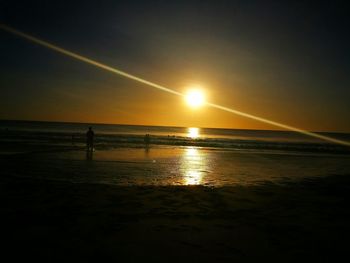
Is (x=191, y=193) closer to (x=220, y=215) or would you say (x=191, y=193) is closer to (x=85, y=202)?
(x=220, y=215)

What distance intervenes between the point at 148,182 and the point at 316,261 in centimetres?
871

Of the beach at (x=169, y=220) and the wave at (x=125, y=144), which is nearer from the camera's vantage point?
the beach at (x=169, y=220)

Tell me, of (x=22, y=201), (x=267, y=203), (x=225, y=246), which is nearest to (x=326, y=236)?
(x=225, y=246)

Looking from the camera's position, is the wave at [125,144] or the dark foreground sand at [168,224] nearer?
the dark foreground sand at [168,224]

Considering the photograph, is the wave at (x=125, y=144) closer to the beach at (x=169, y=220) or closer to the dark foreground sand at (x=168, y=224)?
the beach at (x=169, y=220)

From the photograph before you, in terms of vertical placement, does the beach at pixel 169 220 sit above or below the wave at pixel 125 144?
below

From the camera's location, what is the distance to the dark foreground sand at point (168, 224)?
630 centimetres

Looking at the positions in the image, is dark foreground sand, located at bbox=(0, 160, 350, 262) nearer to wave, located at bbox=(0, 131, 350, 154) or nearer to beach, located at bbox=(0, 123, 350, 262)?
beach, located at bbox=(0, 123, 350, 262)

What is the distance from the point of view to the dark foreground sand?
6301mm

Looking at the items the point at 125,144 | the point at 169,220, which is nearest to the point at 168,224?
the point at 169,220

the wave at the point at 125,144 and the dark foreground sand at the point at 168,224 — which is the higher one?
the wave at the point at 125,144

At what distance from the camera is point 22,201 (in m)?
9.71

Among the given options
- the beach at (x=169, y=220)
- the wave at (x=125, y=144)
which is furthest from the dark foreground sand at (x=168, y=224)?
the wave at (x=125, y=144)

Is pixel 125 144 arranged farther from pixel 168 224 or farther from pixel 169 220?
pixel 168 224
